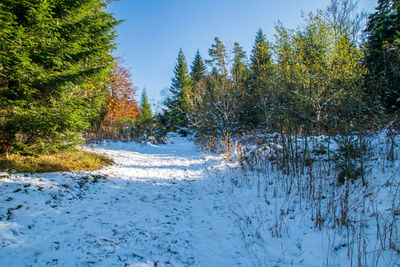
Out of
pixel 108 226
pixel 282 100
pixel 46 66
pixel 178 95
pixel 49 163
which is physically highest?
pixel 178 95

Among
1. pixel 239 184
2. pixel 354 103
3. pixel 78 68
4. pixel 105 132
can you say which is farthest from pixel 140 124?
pixel 354 103

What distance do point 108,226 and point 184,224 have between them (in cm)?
147

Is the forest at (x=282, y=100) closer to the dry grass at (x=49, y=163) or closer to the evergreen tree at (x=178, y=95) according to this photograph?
the dry grass at (x=49, y=163)

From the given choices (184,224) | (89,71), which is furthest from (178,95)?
(184,224)

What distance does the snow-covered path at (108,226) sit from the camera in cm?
247

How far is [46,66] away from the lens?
5855mm

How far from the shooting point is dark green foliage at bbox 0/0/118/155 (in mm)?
4750

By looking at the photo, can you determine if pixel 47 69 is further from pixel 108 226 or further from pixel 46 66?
pixel 108 226

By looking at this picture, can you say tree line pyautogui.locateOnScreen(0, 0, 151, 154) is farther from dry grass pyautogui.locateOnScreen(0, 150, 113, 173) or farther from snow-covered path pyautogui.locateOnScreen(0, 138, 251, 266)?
snow-covered path pyautogui.locateOnScreen(0, 138, 251, 266)

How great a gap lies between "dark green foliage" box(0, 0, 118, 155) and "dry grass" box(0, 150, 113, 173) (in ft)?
2.03

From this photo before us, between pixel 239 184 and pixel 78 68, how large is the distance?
7.05 metres

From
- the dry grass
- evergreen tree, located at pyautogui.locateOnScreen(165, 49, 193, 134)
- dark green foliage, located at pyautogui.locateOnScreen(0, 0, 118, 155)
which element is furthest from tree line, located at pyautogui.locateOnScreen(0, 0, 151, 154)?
evergreen tree, located at pyautogui.locateOnScreen(165, 49, 193, 134)

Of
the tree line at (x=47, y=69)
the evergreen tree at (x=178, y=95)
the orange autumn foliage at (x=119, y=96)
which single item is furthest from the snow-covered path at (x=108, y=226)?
the evergreen tree at (x=178, y=95)

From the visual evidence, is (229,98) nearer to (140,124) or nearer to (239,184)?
(239,184)
